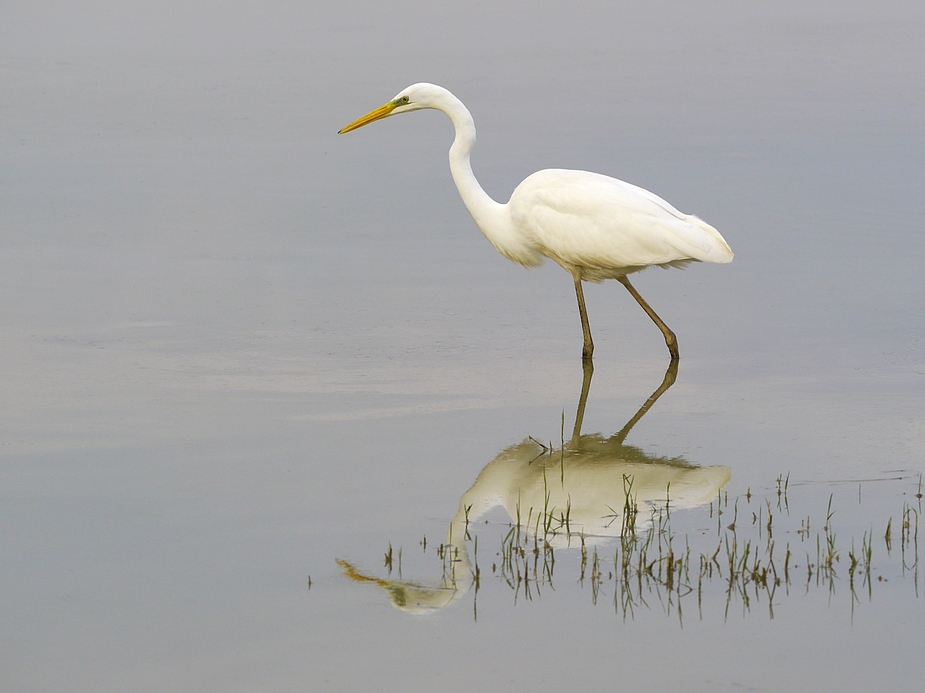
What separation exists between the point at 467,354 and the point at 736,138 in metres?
6.98

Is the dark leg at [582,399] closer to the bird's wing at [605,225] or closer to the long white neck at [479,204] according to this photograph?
the bird's wing at [605,225]

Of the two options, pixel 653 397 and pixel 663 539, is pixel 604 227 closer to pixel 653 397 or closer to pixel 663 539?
pixel 653 397

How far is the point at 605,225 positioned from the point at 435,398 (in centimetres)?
174

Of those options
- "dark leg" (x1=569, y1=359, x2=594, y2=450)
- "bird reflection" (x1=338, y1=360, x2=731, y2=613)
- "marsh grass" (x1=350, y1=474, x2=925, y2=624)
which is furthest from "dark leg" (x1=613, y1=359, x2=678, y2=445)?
"marsh grass" (x1=350, y1=474, x2=925, y2=624)

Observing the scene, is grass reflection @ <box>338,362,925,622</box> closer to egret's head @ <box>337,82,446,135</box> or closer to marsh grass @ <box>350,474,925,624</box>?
marsh grass @ <box>350,474,925,624</box>

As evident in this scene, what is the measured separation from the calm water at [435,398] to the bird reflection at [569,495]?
2 cm

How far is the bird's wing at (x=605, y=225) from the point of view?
789cm

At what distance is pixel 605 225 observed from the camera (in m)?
8.04

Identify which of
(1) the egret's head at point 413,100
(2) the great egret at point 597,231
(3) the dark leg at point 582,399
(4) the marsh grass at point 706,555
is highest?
(1) the egret's head at point 413,100

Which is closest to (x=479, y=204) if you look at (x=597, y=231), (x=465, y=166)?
(x=465, y=166)

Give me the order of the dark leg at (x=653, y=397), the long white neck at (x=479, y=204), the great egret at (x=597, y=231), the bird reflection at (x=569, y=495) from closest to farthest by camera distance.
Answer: the bird reflection at (x=569, y=495) < the dark leg at (x=653, y=397) < the great egret at (x=597, y=231) < the long white neck at (x=479, y=204)

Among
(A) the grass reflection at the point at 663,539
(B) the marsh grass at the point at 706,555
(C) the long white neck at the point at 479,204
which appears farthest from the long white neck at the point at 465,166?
(B) the marsh grass at the point at 706,555

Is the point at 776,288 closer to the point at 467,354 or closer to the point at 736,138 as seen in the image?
the point at 467,354

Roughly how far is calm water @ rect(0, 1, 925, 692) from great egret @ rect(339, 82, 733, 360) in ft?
1.36
